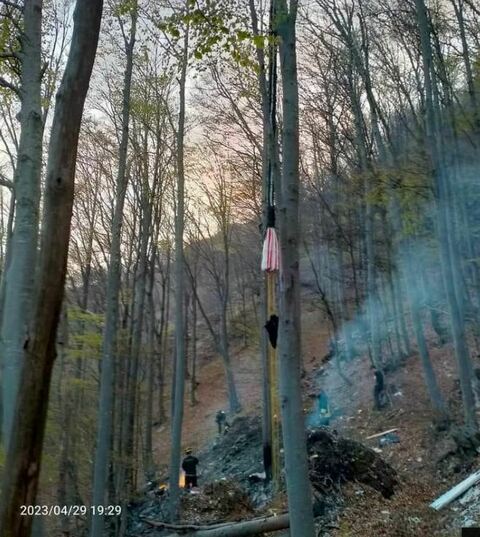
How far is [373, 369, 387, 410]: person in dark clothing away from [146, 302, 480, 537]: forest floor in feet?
0.82

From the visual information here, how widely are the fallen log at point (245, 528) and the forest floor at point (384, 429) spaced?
2.43 feet

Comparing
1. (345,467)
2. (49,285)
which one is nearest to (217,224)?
(345,467)

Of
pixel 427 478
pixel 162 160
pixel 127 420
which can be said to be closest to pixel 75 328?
pixel 127 420

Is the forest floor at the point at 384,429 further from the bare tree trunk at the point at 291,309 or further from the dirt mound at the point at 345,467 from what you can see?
the bare tree trunk at the point at 291,309

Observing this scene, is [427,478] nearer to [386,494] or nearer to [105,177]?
[386,494]

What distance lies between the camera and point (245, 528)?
6.34 m

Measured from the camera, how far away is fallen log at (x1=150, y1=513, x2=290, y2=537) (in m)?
6.08

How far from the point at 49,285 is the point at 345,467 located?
6.90 m

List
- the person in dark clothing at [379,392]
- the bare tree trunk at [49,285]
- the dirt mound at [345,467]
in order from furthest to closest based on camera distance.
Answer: the person in dark clothing at [379,392]
the dirt mound at [345,467]
the bare tree trunk at [49,285]

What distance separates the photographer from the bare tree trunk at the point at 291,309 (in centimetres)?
400

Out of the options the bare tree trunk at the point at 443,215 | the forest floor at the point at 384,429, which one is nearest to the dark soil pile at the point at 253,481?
the forest floor at the point at 384,429

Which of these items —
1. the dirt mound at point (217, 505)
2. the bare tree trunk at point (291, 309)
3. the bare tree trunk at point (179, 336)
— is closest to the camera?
the bare tree trunk at point (291, 309)

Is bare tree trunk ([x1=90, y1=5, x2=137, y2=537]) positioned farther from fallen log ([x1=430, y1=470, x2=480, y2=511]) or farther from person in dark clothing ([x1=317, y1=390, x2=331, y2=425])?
person in dark clothing ([x1=317, y1=390, x2=331, y2=425])

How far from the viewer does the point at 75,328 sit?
9.85 metres
